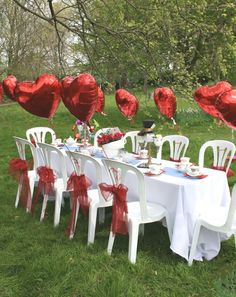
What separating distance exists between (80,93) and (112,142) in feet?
7.20

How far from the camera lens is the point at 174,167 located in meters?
3.86

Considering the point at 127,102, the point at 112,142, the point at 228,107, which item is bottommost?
the point at 112,142

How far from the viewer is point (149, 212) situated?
3.34 meters

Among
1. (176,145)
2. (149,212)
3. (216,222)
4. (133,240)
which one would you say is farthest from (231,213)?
(176,145)

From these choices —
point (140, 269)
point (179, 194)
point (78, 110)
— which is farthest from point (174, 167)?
point (78, 110)

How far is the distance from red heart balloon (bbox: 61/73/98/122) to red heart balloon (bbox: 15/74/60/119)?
92 millimetres

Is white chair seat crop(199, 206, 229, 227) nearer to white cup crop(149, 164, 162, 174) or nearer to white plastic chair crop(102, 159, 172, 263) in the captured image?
white plastic chair crop(102, 159, 172, 263)

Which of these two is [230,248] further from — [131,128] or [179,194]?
[131,128]

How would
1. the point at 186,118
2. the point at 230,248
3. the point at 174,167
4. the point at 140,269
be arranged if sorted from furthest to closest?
the point at 186,118 → the point at 174,167 → the point at 230,248 → the point at 140,269

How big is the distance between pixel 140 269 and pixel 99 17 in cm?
337

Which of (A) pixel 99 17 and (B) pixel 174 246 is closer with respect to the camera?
(B) pixel 174 246

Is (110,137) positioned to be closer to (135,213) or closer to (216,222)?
(135,213)

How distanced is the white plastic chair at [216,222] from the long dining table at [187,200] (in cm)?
5

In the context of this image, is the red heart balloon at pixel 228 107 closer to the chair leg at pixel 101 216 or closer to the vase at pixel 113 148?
the vase at pixel 113 148
